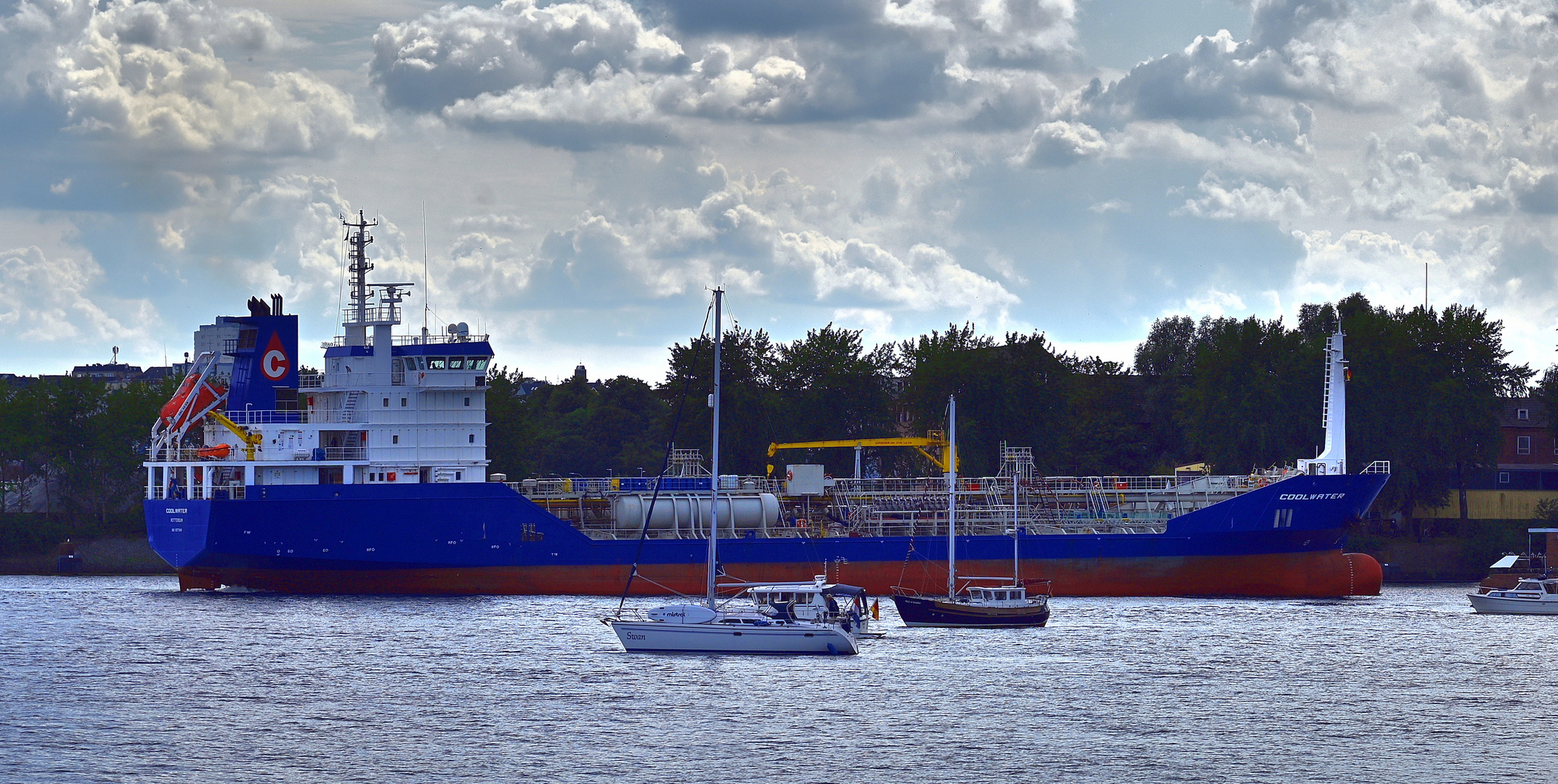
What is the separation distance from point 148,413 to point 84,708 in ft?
239

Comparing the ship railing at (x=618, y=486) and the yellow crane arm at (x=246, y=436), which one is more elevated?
the yellow crane arm at (x=246, y=436)

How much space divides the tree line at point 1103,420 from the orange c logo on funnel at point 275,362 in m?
29.4

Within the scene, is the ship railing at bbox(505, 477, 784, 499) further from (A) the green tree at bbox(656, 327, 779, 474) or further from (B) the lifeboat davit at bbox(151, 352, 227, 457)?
(A) the green tree at bbox(656, 327, 779, 474)

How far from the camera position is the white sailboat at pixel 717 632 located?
52.9 metres

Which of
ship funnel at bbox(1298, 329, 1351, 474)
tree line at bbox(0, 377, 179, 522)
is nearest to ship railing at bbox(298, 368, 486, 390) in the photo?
ship funnel at bbox(1298, 329, 1351, 474)

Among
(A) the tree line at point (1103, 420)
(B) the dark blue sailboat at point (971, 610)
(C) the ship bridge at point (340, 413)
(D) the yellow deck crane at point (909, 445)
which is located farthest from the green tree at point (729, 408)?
(B) the dark blue sailboat at point (971, 610)

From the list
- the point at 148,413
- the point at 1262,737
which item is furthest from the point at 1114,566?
the point at 148,413

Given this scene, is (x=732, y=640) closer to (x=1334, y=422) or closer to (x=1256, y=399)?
(x=1334, y=422)

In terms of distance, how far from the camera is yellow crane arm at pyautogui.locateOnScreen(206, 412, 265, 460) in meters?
72.4

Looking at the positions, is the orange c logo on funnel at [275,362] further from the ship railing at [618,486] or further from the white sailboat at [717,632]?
the white sailboat at [717,632]

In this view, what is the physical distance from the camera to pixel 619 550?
7231cm

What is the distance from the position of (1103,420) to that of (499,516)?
2469 inches

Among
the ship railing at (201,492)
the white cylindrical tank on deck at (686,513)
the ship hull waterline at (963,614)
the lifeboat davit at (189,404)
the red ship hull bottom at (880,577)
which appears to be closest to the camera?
the ship hull waterline at (963,614)

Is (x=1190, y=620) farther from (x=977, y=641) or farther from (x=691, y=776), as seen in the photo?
(x=691, y=776)
